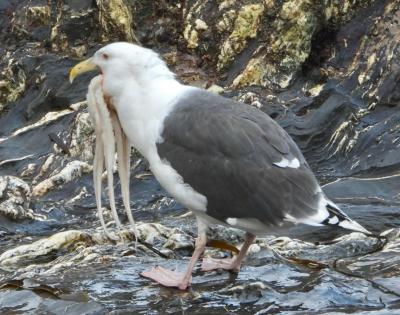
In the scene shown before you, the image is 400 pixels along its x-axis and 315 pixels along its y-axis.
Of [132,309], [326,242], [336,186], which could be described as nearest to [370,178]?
[336,186]

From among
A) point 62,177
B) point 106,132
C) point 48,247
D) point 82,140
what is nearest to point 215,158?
point 106,132

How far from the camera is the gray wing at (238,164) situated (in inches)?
203

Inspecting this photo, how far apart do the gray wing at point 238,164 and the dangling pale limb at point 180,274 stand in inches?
10.3

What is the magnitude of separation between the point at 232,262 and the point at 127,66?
1.54m

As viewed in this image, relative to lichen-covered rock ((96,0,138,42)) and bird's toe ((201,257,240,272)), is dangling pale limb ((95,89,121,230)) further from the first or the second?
lichen-covered rock ((96,0,138,42))

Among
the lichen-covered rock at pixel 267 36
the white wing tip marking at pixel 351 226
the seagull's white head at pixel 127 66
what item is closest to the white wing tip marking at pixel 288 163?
the white wing tip marking at pixel 351 226

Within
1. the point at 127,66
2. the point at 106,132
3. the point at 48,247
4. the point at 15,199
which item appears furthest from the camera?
the point at 15,199

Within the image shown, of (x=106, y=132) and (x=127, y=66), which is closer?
(x=127, y=66)

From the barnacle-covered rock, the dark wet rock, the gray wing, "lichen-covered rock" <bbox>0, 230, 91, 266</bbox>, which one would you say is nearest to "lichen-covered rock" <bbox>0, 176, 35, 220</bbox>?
the dark wet rock

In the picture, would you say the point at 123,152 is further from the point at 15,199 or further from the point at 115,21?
the point at 115,21

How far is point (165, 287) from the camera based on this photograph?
5348mm

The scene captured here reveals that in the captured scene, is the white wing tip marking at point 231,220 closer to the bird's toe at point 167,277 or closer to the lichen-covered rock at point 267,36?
the bird's toe at point 167,277

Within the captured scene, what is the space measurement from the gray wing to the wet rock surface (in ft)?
1.69

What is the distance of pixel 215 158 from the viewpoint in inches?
207
